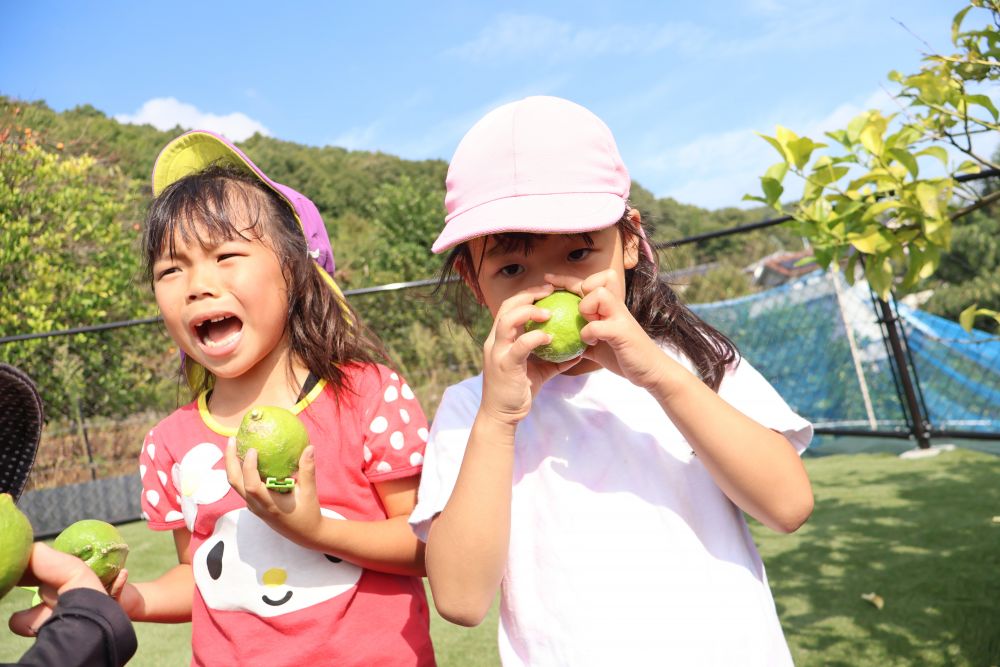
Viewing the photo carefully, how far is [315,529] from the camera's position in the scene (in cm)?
134

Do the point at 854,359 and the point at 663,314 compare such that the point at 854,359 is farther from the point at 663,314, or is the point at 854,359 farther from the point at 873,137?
the point at 663,314

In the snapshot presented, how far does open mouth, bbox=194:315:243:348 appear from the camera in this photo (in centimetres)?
155

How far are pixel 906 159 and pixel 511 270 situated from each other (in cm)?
128

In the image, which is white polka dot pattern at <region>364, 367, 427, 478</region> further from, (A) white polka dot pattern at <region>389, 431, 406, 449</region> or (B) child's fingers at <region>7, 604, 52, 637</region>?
(B) child's fingers at <region>7, 604, 52, 637</region>

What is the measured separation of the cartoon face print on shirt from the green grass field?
5.63 ft

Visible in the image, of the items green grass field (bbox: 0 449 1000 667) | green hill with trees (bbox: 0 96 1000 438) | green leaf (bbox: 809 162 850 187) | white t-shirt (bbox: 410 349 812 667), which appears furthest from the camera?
green hill with trees (bbox: 0 96 1000 438)

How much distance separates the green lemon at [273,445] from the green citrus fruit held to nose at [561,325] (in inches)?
16.2

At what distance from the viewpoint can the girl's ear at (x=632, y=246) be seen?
1.43 m

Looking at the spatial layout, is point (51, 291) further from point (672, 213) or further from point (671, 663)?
point (672, 213)

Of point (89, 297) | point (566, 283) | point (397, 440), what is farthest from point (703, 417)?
point (89, 297)

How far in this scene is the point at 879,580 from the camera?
3424 millimetres

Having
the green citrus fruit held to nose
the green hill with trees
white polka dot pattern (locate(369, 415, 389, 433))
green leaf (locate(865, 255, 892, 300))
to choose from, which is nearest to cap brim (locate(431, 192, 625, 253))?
the green citrus fruit held to nose

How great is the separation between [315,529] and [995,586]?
9.47 feet

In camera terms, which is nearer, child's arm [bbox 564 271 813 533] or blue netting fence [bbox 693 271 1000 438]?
child's arm [bbox 564 271 813 533]
